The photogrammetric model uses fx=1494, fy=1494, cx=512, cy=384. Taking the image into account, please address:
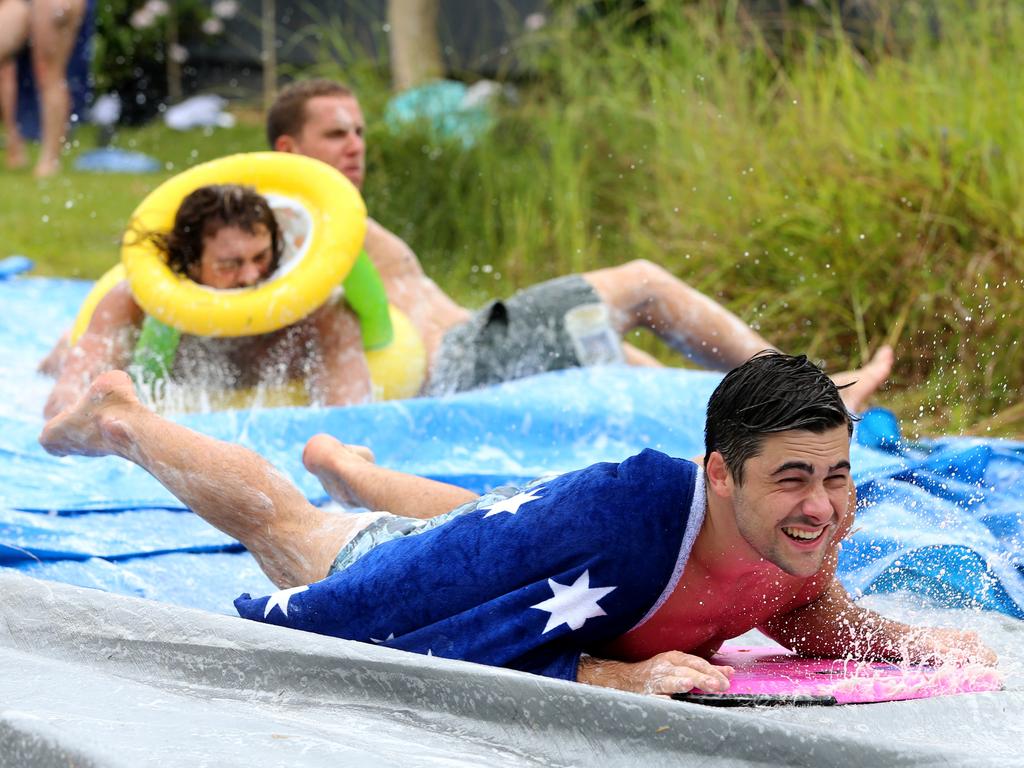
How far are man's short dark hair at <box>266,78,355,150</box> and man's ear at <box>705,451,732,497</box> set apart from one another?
3.13 metres

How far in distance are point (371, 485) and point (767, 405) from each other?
123cm

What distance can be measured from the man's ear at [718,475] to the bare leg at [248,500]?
825 mm

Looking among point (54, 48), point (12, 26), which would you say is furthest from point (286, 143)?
point (12, 26)

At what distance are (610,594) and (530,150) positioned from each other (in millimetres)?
5455

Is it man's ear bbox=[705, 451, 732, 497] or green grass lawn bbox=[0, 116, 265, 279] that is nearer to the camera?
man's ear bbox=[705, 451, 732, 497]

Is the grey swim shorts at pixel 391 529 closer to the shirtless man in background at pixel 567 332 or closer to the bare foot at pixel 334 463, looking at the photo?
the bare foot at pixel 334 463

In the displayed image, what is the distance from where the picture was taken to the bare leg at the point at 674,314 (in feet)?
15.5

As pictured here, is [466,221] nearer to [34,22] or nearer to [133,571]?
[34,22]

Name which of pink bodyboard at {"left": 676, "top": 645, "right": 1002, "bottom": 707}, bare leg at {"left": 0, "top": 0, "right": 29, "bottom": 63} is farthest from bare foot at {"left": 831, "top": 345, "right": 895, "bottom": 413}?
bare leg at {"left": 0, "top": 0, "right": 29, "bottom": 63}

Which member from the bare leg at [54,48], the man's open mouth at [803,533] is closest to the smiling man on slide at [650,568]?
the man's open mouth at [803,533]

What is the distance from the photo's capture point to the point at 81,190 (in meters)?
9.18

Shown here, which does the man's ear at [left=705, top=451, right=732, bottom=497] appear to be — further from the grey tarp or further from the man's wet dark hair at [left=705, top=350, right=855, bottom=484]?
the grey tarp

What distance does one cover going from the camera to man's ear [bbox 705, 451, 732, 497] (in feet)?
7.91

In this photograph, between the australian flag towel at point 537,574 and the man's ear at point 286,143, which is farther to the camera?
the man's ear at point 286,143
